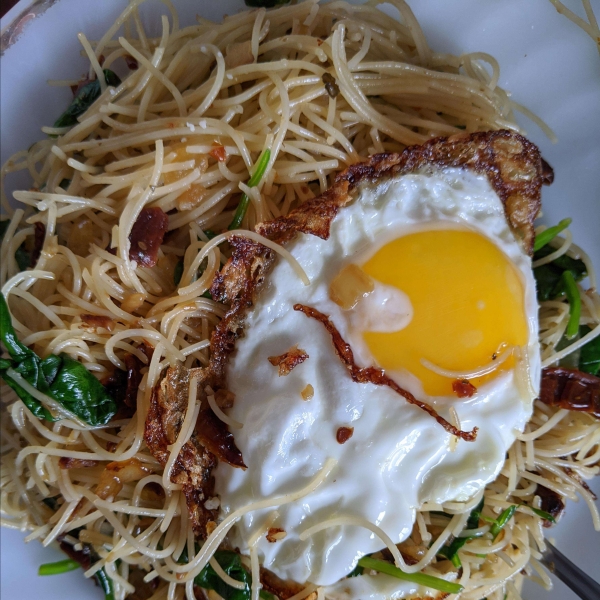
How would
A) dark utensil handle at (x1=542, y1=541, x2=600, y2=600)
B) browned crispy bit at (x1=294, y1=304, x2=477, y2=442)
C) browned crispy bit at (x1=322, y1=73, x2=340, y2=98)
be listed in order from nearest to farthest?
browned crispy bit at (x1=294, y1=304, x2=477, y2=442) → browned crispy bit at (x1=322, y1=73, x2=340, y2=98) → dark utensil handle at (x1=542, y1=541, x2=600, y2=600)

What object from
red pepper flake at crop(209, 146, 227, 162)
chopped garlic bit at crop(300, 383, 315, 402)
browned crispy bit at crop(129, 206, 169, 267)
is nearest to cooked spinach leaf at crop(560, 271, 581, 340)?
chopped garlic bit at crop(300, 383, 315, 402)

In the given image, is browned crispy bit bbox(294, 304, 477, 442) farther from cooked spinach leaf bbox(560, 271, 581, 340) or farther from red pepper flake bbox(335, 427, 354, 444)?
cooked spinach leaf bbox(560, 271, 581, 340)

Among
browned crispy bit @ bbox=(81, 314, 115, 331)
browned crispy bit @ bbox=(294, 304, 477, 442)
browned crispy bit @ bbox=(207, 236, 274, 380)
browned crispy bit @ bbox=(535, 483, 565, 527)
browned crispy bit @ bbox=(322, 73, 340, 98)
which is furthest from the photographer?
browned crispy bit @ bbox=(535, 483, 565, 527)

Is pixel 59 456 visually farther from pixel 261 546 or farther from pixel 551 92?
pixel 551 92

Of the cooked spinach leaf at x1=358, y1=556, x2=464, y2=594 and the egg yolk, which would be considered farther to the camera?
the cooked spinach leaf at x1=358, y1=556, x2=464, y2=594

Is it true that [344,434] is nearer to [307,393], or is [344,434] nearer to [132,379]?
[307,393]

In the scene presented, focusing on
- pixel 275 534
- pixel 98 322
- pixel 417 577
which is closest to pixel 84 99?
pixel 98 322

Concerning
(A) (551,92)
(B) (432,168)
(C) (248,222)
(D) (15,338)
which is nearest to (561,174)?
(A) (551,92)

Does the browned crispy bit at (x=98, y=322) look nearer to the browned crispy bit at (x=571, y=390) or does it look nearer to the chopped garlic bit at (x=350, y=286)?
the chopped garlic bit at (x=350, y=286)
